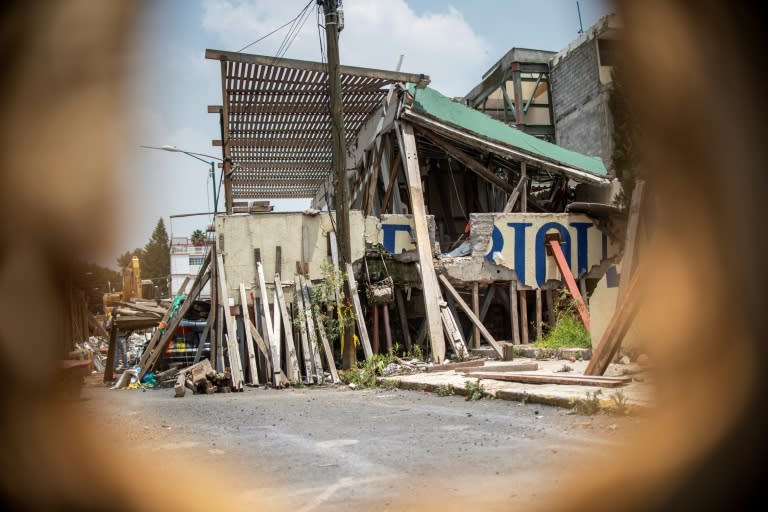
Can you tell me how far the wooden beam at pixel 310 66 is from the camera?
1022 centimetres

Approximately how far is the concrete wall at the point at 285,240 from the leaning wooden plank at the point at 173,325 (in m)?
0.66

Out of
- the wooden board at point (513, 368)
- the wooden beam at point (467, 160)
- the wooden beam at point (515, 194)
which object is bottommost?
the wooden board at point (513, 368)

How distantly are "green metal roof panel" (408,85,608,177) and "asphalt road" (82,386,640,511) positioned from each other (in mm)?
6916

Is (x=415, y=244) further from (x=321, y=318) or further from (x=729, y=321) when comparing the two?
(x=729, y=321)

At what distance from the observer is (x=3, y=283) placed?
1161mm

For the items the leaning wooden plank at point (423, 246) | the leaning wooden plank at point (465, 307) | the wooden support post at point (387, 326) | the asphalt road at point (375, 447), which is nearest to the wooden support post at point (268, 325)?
the wooden support post at point (387, 326)

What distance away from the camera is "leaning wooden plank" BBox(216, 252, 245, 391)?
9344mm

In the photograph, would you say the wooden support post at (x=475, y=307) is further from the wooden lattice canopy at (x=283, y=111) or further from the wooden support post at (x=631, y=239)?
the wooden support post at (x=631, y=239)

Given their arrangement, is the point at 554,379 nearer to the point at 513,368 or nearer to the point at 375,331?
the point at 513,368

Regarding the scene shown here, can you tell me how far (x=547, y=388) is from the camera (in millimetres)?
5812

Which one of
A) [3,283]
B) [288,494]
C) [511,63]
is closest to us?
[3,283]

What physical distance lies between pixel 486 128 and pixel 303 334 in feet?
19.8

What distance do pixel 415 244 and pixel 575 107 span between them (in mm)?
7710

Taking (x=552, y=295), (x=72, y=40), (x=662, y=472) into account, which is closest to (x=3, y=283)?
(x=72, y=40)
